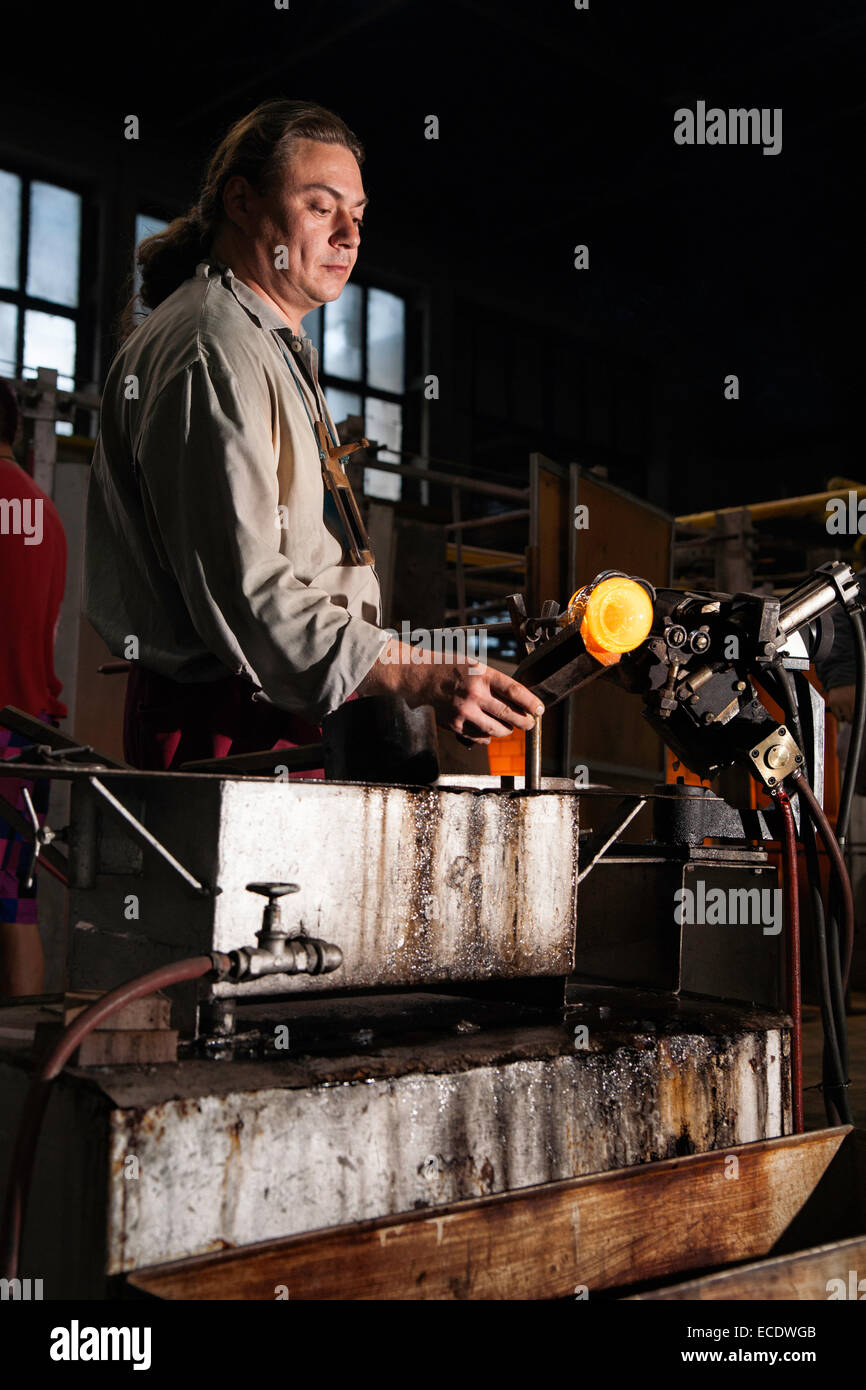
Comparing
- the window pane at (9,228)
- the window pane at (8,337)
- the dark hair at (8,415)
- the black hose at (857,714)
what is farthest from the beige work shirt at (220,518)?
the window pane at (9,228)

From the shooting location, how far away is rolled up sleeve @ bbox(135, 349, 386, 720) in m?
1.47

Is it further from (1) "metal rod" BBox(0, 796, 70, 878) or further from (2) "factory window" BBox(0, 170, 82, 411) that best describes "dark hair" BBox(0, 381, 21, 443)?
(2) "factory window" BBox(0, 170, 82, 411)

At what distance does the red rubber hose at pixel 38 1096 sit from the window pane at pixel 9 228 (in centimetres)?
976

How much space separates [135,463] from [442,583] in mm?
5385

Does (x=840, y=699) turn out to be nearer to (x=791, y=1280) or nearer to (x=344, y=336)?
(x=791, y=1280)

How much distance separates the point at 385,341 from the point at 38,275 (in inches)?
149

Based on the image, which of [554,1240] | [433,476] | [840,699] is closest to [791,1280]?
[554,1240]

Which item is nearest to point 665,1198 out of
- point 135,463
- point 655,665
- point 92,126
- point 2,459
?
point 655,665

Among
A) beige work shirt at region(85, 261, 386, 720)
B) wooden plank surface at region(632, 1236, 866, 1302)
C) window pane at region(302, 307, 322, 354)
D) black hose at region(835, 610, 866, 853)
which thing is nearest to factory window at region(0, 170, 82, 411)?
window pane at region(302, 307, 322, 354)

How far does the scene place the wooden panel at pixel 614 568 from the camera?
5594 millimetres

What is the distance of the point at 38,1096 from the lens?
108cm

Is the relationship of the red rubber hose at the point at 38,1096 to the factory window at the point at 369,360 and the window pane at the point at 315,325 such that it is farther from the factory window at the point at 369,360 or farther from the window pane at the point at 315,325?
the window pane at the point at 315,325

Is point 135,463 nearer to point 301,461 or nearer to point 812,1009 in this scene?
point 301,461
